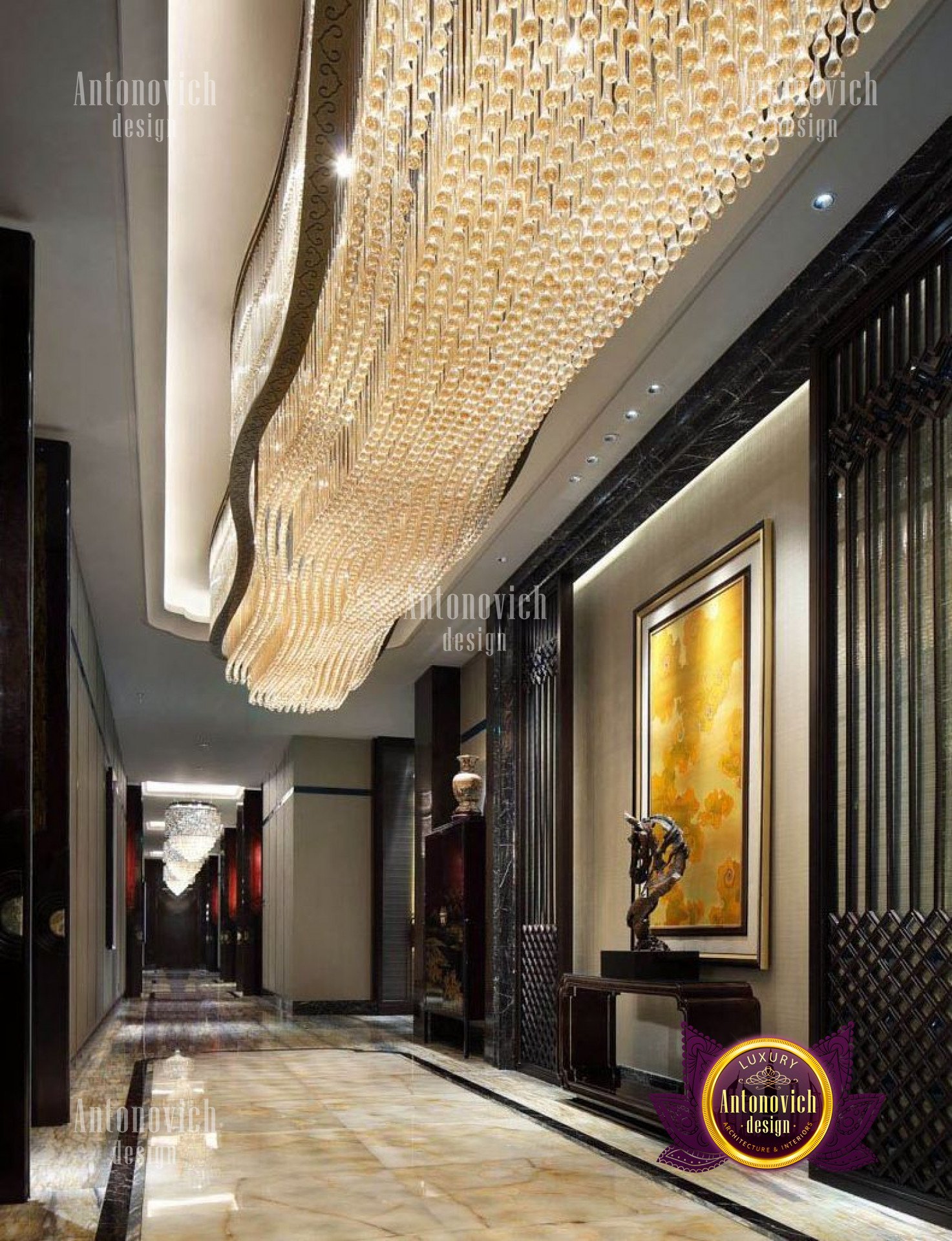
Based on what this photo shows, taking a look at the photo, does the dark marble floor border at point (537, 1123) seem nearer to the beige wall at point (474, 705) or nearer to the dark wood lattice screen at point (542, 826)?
the dark wood lattice screen at point (542, 826)

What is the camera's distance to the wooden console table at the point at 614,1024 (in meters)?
5.80

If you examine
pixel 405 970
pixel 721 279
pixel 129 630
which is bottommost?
pixel 405 970

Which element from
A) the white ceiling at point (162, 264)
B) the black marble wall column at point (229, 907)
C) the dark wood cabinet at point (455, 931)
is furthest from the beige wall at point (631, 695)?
the black marble wall column at point (229, 907)

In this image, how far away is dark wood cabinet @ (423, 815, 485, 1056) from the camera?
9.84 metres

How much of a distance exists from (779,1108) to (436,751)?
727cm

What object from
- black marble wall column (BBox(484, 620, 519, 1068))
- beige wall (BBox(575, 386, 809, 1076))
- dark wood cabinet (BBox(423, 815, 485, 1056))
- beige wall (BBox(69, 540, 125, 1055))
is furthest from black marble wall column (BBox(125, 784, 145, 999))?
beige wall (BBox(575, 386, 809, 1076))

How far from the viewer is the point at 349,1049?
421 inches

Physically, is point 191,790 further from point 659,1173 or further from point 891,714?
point 891,714

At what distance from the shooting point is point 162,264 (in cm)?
Result: 506

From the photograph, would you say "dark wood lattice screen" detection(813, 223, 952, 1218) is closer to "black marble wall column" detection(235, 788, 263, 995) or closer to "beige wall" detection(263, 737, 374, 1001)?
"beige wall" detection(263, 737, 374, 1001)

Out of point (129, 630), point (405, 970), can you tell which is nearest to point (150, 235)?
point (129, 630)

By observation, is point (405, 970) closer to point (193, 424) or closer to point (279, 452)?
point (193, 424)

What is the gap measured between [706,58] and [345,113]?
2.88ft

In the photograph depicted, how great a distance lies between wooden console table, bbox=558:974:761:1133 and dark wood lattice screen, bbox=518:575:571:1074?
983 millimetres
